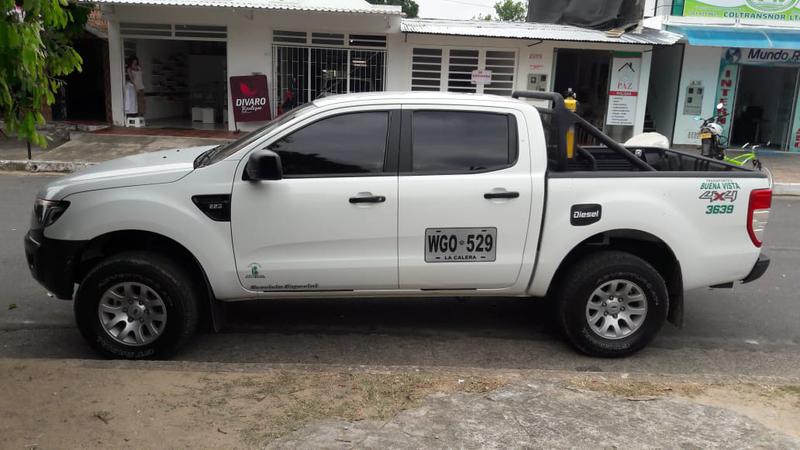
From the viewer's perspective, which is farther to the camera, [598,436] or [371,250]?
[371,250]

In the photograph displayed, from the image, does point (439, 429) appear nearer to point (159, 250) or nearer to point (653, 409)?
point (653, 409)

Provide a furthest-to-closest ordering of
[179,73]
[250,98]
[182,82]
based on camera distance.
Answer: [182,82] < [179,73] < [250,98]

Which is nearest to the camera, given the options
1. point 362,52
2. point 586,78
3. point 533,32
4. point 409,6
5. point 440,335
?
point 440,335

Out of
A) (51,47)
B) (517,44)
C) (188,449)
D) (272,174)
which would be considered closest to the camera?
(188,449)

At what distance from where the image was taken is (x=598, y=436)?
134 inches

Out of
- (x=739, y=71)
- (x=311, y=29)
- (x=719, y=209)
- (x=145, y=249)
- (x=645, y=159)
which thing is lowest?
(x=145, y=249)

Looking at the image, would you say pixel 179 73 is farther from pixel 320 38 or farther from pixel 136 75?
pixel 320 38

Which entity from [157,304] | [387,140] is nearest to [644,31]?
[387,140]

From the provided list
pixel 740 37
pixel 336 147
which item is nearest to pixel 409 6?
pixel 740 37

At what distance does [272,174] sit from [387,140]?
0.83 m

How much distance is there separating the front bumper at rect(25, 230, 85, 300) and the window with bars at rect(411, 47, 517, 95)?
534 inches

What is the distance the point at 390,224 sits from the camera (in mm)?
4535

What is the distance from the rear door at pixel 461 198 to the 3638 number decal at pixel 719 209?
51.4 inches

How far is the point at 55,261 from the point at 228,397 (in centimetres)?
170
